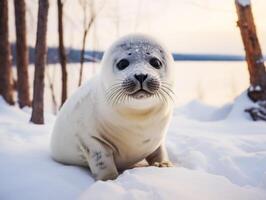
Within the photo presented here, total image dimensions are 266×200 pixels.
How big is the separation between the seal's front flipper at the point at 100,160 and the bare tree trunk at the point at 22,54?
17.1 feet

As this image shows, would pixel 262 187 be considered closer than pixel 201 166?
Yes

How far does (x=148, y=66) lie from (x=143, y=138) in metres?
0.53

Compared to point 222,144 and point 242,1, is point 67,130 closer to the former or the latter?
point 222,144

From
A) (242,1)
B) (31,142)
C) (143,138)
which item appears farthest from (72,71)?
(143,138)

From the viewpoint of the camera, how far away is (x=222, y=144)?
137 inches

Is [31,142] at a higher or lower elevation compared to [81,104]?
lower

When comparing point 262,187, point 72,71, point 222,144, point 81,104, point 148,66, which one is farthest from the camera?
point 72,71

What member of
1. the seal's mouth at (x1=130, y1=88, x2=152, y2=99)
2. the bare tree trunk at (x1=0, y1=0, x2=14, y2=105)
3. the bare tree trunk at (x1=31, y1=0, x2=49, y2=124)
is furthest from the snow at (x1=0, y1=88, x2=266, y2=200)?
the bare tree trunk at (x1=0, y1=0, x2=14, y2=105)

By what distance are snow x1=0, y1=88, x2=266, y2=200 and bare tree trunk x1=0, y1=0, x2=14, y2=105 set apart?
3170 mm

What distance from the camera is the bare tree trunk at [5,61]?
7258 mm

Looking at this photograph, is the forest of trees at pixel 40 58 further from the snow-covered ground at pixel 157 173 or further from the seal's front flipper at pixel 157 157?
the seal's front flipper at pixel 157 157

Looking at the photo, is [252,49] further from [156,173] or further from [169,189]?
[169,189]

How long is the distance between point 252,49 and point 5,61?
14.8 feet

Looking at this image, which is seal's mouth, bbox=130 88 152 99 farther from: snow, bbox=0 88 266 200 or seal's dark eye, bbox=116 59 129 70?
snow, bbox=0 88 266 200
